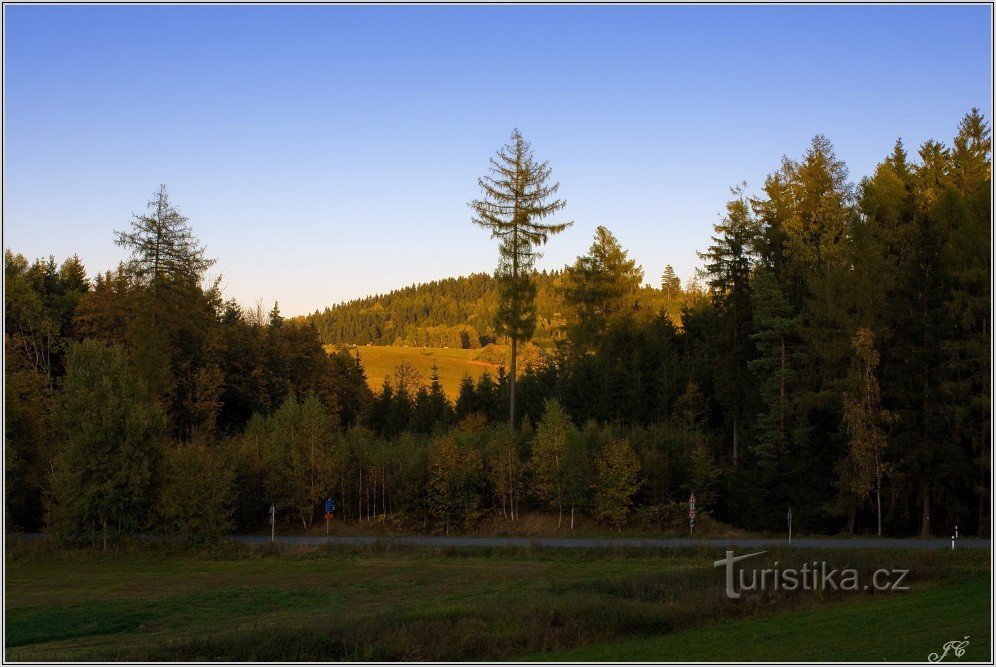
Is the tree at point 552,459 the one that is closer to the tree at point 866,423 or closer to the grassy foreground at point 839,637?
the tree at point 866,423

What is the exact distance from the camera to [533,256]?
1935 inches

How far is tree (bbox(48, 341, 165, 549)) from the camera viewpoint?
36.7 metres

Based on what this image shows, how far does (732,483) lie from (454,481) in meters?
11.8

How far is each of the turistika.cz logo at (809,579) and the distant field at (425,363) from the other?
Answer: 104 metres

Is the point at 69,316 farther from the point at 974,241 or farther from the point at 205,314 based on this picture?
the point at 974,241

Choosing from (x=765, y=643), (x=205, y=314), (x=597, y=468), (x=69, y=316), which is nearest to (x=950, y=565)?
(x=765, y=643)

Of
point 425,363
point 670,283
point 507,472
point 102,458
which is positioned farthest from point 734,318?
point 425,363

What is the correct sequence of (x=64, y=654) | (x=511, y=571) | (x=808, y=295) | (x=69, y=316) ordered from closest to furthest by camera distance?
(x=64, y=654) < (x=511, y=571) < (x=808, y=295) < (x=69, y=316)

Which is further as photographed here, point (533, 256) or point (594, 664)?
point (533, 256)

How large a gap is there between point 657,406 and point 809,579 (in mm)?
27902

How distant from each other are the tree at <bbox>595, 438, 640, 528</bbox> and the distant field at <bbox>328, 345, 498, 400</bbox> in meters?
86.6

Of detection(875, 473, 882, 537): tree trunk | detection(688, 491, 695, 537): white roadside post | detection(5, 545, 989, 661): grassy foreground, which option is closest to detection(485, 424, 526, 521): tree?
detection(688, 491, 695, 537): white roadside post

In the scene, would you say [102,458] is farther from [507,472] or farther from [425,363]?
[425,363]

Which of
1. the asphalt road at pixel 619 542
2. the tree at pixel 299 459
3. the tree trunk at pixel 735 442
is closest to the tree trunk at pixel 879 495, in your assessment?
the asphalt road at pixel 619 542
